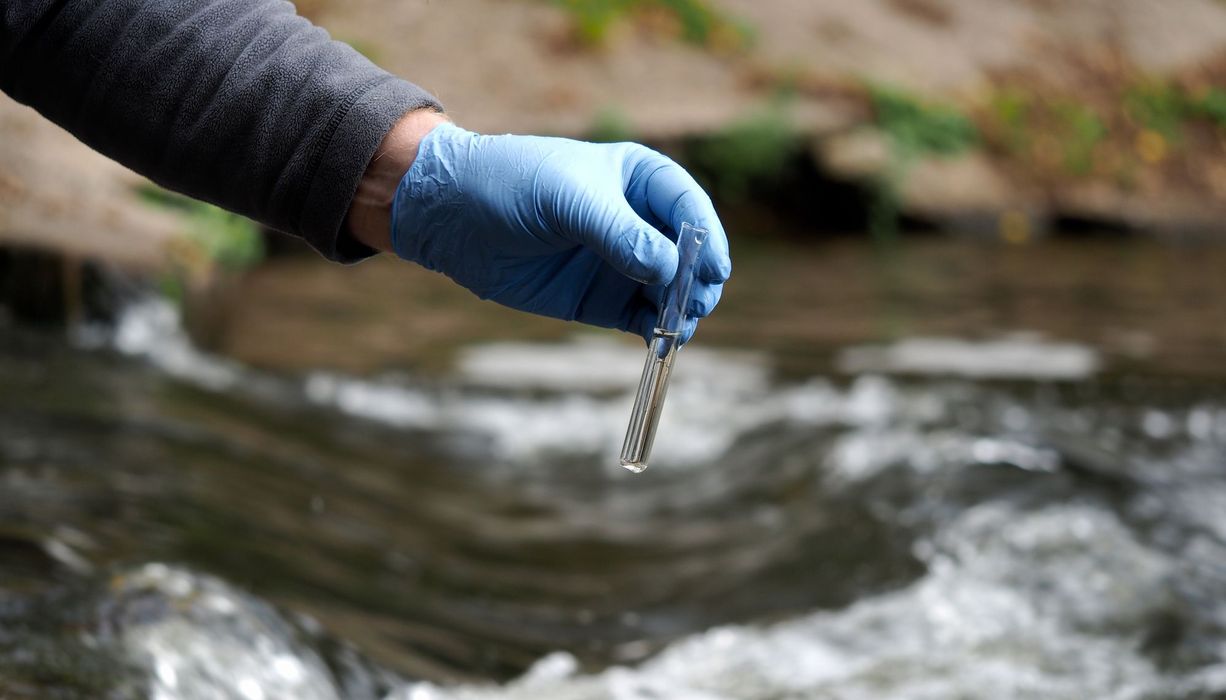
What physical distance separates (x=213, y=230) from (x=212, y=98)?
5.44 m

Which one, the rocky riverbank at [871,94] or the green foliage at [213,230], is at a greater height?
the rocky riverbank at [871,94]

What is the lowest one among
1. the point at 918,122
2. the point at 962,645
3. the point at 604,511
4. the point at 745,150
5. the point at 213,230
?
the point at 962,645

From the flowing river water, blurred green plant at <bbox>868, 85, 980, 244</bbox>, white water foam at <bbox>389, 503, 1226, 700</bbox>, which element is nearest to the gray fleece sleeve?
the flowing river water

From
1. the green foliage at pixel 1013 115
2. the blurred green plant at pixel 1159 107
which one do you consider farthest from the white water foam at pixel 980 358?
the blurred green plant at pixel 1159 107

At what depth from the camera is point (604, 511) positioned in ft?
14.2

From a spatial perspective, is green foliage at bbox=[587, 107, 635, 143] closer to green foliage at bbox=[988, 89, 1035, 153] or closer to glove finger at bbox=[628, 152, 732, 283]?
green foliage at bbox=[988, 89, 1035, 153]

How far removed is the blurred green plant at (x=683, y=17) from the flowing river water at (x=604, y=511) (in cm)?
476

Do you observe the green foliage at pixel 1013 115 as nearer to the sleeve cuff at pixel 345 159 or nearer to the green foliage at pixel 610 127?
the green foliage at pixel 610 127

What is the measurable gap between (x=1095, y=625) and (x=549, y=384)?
3.01m

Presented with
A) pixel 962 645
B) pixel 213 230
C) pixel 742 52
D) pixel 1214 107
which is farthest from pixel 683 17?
pixel 962 645

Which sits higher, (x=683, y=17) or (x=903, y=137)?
(x=683, y=17)

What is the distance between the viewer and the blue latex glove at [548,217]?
1833 mm

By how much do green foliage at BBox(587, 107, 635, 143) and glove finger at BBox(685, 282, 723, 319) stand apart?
25.0ft

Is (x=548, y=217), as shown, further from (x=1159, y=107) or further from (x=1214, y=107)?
(x=1214, y=107)
